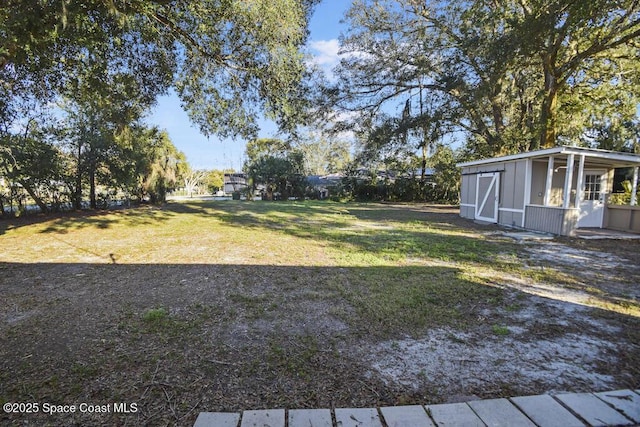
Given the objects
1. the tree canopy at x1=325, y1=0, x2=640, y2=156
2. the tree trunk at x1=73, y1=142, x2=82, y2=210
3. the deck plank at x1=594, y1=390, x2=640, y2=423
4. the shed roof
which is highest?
the tree canopy at x1=325, y1=0, x2=640, y2=156

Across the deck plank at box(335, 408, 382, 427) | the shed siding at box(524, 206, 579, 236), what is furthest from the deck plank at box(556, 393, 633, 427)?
the shed siding at box(524, 206, 579, 236)

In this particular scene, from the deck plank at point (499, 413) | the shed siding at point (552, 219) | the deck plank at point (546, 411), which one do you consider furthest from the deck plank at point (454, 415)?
the shed siding at point (552, 219)

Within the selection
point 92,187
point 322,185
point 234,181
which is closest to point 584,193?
point 92,187

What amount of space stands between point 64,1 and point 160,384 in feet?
15.8

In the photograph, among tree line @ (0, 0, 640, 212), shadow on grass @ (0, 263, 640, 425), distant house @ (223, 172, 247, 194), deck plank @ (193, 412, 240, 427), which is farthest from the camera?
distant house @ (223, 172, 247, 194)

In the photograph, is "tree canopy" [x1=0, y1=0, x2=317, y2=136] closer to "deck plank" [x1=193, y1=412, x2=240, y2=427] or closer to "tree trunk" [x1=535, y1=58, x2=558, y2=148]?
"deck plank" [x1=193, y1=412, x2=240, y2=427]

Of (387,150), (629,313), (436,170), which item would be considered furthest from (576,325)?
(436,170)

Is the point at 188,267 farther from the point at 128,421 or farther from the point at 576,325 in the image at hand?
the point at 576,325

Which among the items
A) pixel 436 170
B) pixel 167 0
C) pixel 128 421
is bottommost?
pixel 128 421

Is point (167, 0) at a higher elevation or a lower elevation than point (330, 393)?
higher

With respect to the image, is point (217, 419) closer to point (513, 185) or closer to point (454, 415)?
point (454, 415)

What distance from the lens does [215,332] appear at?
2.62 m

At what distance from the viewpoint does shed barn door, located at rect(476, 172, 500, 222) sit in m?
10.4

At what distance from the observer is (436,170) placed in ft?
72.3
